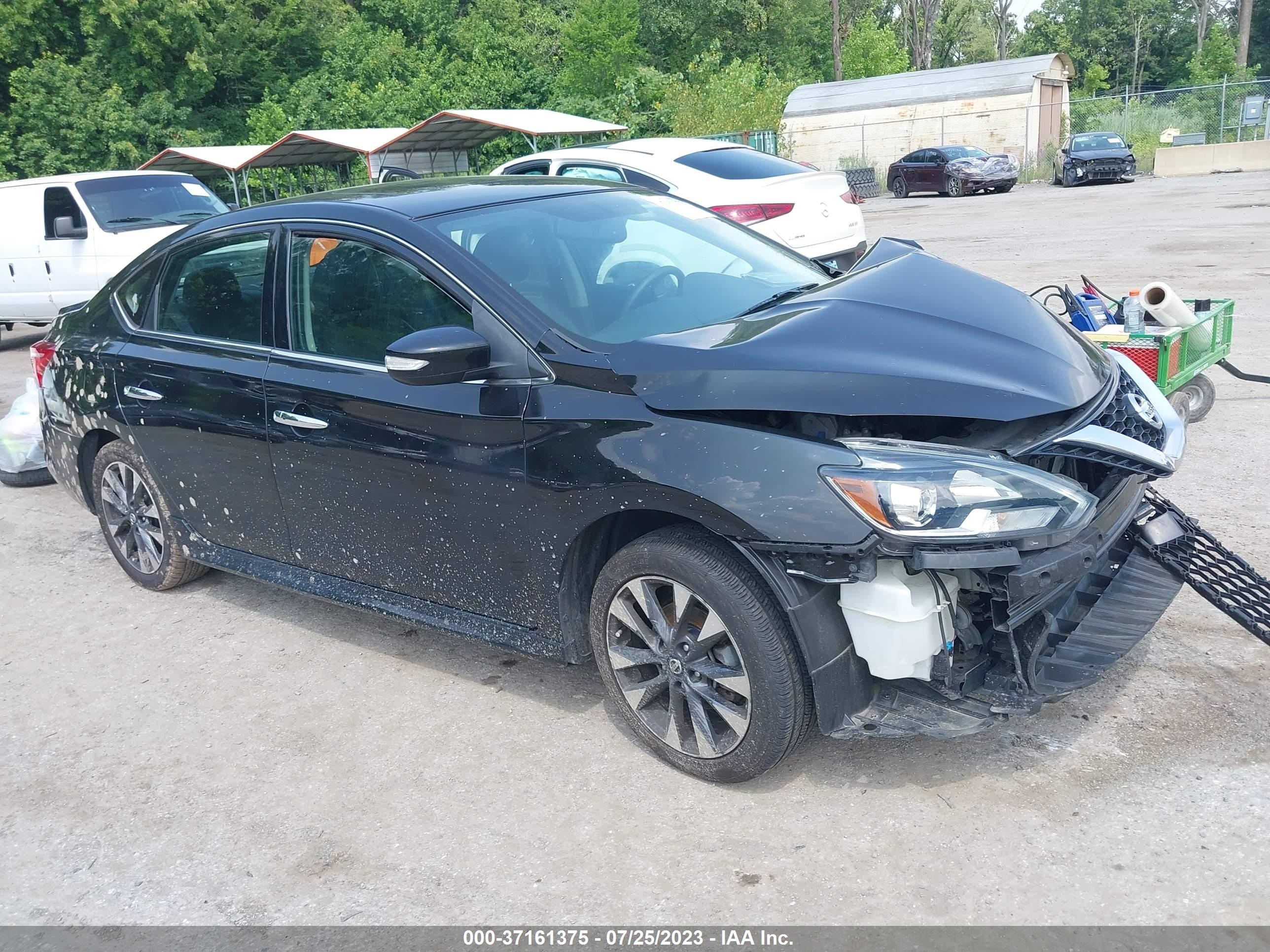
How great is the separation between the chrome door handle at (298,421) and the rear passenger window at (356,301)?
0.79 feet

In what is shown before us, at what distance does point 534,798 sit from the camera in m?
3.43

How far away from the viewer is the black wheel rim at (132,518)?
5117 millimetres

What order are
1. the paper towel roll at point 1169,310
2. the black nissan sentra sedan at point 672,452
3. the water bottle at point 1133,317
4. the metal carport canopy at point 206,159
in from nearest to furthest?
the black nissan sentra sedan at point 672,452 < the water bottle at point 1133,317 < the paper towel roll at point 1169,310 < the metal carport canopy at point 206,159

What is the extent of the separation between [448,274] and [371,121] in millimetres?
38303

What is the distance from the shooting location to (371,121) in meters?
39.2

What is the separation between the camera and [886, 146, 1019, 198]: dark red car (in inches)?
1107

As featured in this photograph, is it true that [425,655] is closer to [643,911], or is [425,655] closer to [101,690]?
[101,690]

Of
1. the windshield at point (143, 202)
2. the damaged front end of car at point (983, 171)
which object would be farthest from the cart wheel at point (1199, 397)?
the damaged front end of car at point (983, 171)

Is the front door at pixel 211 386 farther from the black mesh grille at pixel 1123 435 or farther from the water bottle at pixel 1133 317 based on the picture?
the water bottle at pixel 1133 317

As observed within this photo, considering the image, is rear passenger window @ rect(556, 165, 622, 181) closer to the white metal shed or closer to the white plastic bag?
the white plastic bag

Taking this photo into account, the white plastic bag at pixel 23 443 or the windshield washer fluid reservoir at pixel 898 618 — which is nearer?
the windshield washer fluid reservoir at pixel 898 618

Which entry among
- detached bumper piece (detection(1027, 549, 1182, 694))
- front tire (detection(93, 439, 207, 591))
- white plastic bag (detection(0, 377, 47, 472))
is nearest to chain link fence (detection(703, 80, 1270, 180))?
white plastic bag (detection(0, 377, 47, 472))

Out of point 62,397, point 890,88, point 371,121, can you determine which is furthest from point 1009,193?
point 62,397

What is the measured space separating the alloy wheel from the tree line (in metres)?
32.9
